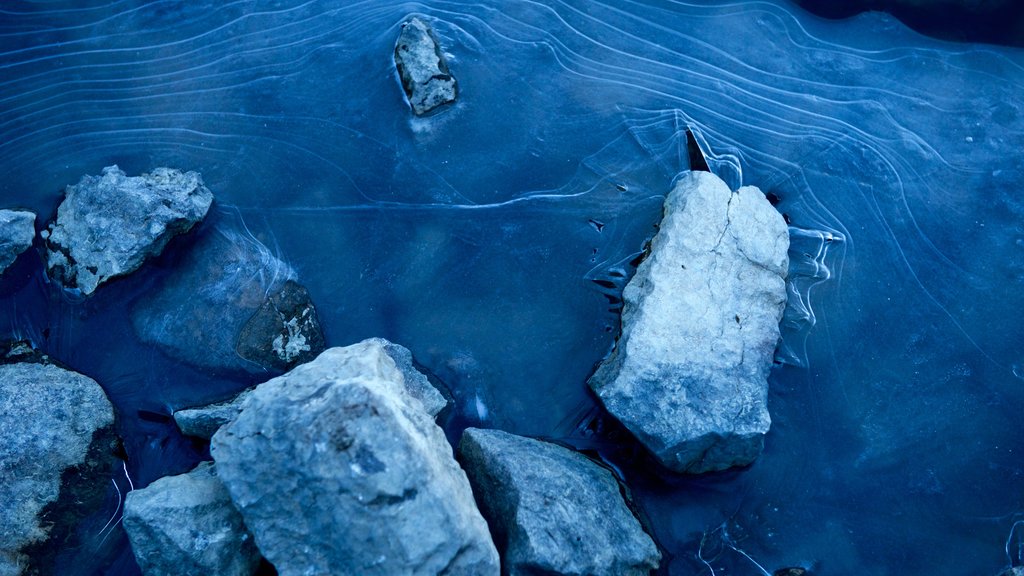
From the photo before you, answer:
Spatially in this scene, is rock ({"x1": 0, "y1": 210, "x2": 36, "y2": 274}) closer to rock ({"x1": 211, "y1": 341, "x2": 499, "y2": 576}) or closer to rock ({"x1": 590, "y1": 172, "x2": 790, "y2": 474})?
rock ({"x1": 211, "y1": 341, "x2": 499, "y2": 576})

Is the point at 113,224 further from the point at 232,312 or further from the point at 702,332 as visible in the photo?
the point at 702,332

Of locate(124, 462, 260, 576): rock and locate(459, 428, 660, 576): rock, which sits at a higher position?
locate(124, 462, 260, 576): rock

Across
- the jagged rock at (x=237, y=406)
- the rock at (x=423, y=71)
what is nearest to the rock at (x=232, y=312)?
the jagged rock at (x=237, y=406)

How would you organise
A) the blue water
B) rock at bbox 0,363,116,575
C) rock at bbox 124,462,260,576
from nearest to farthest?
rock at bbox 124,462,260,576
rock at bbox 0,363,116,575
the blue water

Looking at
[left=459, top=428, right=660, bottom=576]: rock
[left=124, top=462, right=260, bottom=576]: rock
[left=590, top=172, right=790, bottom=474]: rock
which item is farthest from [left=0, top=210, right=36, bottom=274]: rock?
[left=590, top=172, right=790, bottom=474]: rock

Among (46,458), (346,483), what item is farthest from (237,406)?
(346,483)

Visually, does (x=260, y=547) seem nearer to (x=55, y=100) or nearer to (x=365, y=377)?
(x=365, y=377)
